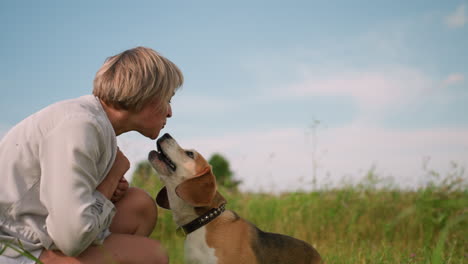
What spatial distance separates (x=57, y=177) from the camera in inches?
104

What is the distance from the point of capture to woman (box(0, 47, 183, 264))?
2664mm

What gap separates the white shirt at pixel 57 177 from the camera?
8.67ft

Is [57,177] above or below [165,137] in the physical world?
above

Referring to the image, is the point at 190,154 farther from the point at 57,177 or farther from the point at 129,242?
the point at 57,177

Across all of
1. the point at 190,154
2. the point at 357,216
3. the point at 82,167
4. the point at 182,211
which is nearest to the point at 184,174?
the point at 190,154

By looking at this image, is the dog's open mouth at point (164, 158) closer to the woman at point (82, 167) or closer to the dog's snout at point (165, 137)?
the dog's snout at point (165, 137)

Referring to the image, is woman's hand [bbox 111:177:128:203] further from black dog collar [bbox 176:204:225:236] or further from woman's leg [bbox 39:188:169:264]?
black dog collar [bbox 176:204:225:236]

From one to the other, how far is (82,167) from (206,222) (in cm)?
136

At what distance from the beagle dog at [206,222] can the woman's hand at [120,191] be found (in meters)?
0.37

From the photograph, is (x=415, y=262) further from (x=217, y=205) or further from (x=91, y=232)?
(x=91, y=232)

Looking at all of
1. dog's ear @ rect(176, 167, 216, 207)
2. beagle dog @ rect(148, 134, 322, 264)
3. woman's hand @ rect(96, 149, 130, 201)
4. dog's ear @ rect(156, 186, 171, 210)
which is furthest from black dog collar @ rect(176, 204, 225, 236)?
woman's hand @ rect(96, 149, 130, 201)

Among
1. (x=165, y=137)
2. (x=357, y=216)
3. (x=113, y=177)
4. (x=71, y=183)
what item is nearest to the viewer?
(x=71, y=183)

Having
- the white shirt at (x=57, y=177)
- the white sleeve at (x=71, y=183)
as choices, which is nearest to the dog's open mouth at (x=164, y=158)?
the white shirt at (x=57, y=177)

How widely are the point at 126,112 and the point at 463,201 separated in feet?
8.16
